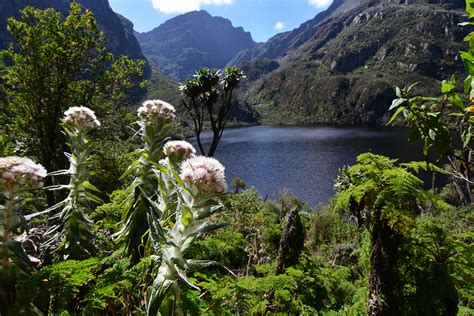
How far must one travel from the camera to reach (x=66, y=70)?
40.5 feet

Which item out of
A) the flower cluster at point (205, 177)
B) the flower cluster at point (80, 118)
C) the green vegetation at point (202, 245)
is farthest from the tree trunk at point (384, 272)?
the flower cluster at point (80, 118)

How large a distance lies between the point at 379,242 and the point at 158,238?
1.72 metres

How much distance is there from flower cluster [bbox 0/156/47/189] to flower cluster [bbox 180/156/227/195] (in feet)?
3.66

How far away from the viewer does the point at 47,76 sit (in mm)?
11922

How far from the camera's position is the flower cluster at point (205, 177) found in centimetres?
179

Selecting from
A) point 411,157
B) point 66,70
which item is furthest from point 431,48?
point 66,70

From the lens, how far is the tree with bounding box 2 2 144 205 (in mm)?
11648

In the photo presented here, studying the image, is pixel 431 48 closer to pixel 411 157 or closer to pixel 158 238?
pixel 411 157

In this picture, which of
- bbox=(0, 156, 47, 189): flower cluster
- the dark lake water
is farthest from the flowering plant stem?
the dark lake water

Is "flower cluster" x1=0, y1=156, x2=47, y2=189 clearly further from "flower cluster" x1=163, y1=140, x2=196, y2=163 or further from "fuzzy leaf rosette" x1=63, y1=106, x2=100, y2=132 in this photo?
"fuzzy leaf rosette" x1=63, y1=106, x2=100, y2=132

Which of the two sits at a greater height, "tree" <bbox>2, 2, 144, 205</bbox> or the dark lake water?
"tree" <bbox>2, 2, 144, 205</bbox>

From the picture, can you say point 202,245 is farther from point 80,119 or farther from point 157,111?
point 80,119

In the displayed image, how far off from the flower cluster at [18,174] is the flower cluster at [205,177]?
1.12m

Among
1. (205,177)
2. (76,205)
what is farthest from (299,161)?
(205,177)
